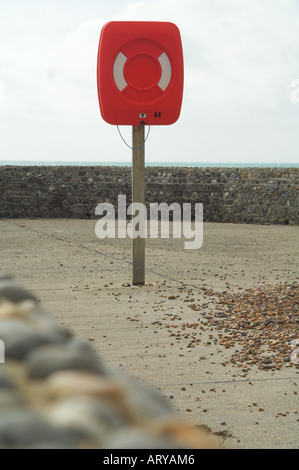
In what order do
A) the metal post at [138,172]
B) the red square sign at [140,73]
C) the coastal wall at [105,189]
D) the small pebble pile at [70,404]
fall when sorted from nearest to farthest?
the small pebble pile at [70,404] → the red square sign at [140,73] → the metal post at [138,172] → the coastal wall at [105,189]

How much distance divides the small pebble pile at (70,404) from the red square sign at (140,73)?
489cm

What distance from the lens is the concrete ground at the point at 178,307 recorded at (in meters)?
3.07

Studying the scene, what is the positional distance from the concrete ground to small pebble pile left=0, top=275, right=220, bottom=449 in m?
1.87

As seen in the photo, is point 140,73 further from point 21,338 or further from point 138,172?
point 21,338

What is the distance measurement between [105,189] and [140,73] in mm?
8257

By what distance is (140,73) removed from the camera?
18.9ft

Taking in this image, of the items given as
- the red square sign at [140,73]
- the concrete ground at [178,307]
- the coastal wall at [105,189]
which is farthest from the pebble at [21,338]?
the coastal wall at [105,189]

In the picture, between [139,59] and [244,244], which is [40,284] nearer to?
→ [139,59]

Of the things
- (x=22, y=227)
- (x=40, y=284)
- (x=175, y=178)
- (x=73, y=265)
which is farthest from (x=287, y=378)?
(x=175, y=178)

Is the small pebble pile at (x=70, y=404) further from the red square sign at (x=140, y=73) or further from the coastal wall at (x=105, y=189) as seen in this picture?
the coastal wall at (x=105, y=189)

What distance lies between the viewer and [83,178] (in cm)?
1407

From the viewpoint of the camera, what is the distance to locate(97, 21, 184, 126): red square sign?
5645 mm
